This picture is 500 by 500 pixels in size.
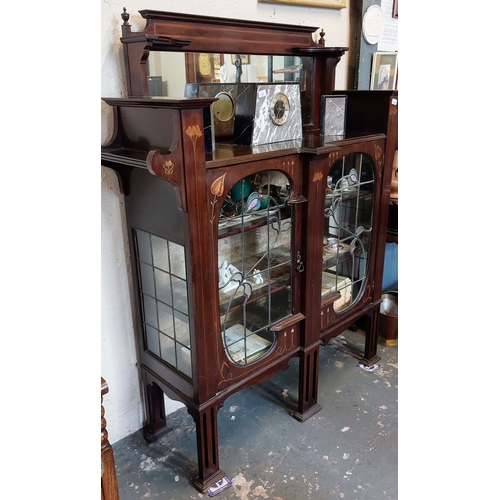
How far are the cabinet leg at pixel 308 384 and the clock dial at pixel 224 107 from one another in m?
0.94

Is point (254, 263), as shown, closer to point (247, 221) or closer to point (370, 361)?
point (247, 221)

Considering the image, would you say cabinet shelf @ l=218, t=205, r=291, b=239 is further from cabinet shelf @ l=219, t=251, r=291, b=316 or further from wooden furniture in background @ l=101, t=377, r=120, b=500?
wooden furniture in background @ l=101, t=377, r=120, b=500

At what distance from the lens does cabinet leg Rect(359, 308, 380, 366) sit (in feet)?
7.13

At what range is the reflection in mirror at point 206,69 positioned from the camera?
4.74ft

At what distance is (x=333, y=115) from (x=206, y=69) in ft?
1.75

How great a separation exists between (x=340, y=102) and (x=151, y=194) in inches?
34.2

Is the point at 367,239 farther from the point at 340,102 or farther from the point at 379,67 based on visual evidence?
the point at 379,67

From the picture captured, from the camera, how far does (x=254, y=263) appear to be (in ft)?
5.07

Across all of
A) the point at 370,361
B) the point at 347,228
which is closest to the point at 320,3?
the point at 347,228

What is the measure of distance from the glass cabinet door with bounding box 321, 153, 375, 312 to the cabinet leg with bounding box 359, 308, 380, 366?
194mm

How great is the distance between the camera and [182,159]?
A: 3.87ft

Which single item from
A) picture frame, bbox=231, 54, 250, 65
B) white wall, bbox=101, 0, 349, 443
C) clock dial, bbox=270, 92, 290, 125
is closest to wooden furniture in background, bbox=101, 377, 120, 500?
white wall, bbox=101, 0, 349, 443

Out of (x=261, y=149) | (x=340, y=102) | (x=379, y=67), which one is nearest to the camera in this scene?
(x=261, y=149)
